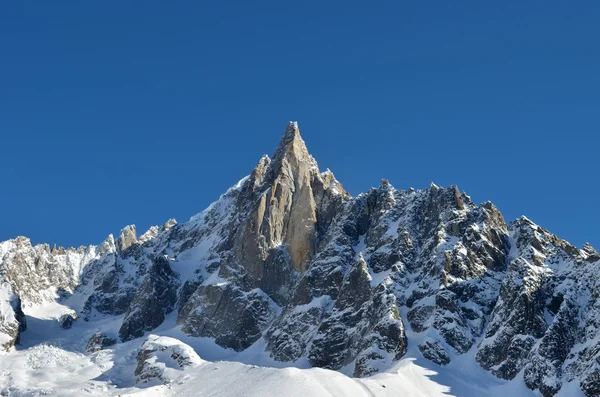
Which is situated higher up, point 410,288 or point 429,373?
point 410,288

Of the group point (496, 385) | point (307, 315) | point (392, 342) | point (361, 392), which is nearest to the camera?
point (361, 392)

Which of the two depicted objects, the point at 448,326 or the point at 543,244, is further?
the point at 543,244

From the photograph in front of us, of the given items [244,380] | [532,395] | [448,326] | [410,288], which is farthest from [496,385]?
[244,380]

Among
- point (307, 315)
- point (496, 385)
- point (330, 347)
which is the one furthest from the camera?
point (307, 315)

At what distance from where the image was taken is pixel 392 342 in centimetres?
16912

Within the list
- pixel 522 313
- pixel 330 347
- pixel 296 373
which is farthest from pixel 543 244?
pixel 296 373

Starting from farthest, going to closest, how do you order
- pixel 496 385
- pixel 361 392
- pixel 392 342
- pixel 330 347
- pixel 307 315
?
pixel 307 315
pixel 330 347
pixel 392 342
pixel 496 385
pixel 361 392

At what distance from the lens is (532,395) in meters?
150

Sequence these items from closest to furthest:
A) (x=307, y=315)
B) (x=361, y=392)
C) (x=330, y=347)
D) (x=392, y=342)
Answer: (x=361, y=392) < (x=392, y=342) < (x=330, y=347) < (x=307, y=315)

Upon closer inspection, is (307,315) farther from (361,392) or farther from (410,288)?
(361,392)

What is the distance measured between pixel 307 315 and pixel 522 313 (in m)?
56.7

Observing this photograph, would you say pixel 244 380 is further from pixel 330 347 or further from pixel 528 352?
pixel 528 352

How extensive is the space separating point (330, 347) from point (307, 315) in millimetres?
17555

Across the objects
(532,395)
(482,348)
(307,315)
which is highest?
(307,315)
